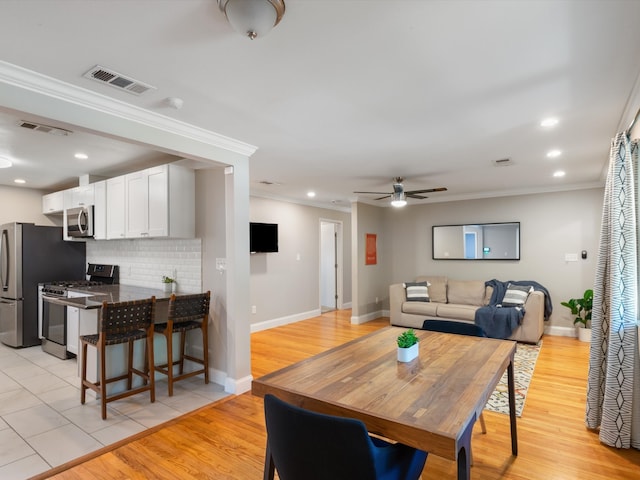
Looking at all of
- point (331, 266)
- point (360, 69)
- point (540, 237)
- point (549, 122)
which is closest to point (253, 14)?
point (360, 69)

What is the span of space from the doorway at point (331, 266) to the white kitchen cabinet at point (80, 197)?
4513 mm

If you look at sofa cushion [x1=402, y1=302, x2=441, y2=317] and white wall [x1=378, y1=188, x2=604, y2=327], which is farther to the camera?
sofa cushion [x1=402, y1=302, x2=441, y2=317]

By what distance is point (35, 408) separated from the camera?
3148 mm

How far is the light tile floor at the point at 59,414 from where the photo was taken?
97.2 inches

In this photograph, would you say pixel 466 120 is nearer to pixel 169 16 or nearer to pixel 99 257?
pixel 169 16

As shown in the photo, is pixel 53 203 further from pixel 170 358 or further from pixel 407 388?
pixel 407 388

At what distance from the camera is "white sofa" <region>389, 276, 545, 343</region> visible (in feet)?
16.9

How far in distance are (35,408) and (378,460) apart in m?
3.25

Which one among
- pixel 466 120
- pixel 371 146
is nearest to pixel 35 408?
pixel 371 146

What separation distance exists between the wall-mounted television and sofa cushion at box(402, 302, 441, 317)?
2390mm

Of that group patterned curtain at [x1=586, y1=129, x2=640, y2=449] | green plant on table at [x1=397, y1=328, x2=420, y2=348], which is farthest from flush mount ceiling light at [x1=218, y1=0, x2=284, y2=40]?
patterned curtain at [x1=586, y1=129, x2=640, y2=449]

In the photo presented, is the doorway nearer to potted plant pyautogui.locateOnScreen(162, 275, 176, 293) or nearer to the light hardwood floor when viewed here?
potted plant pyautogui.locateOnScreen(162, 275, 176, 293)

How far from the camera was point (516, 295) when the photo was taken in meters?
5.43

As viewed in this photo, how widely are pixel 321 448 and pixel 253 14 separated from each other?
1630 millimetres
